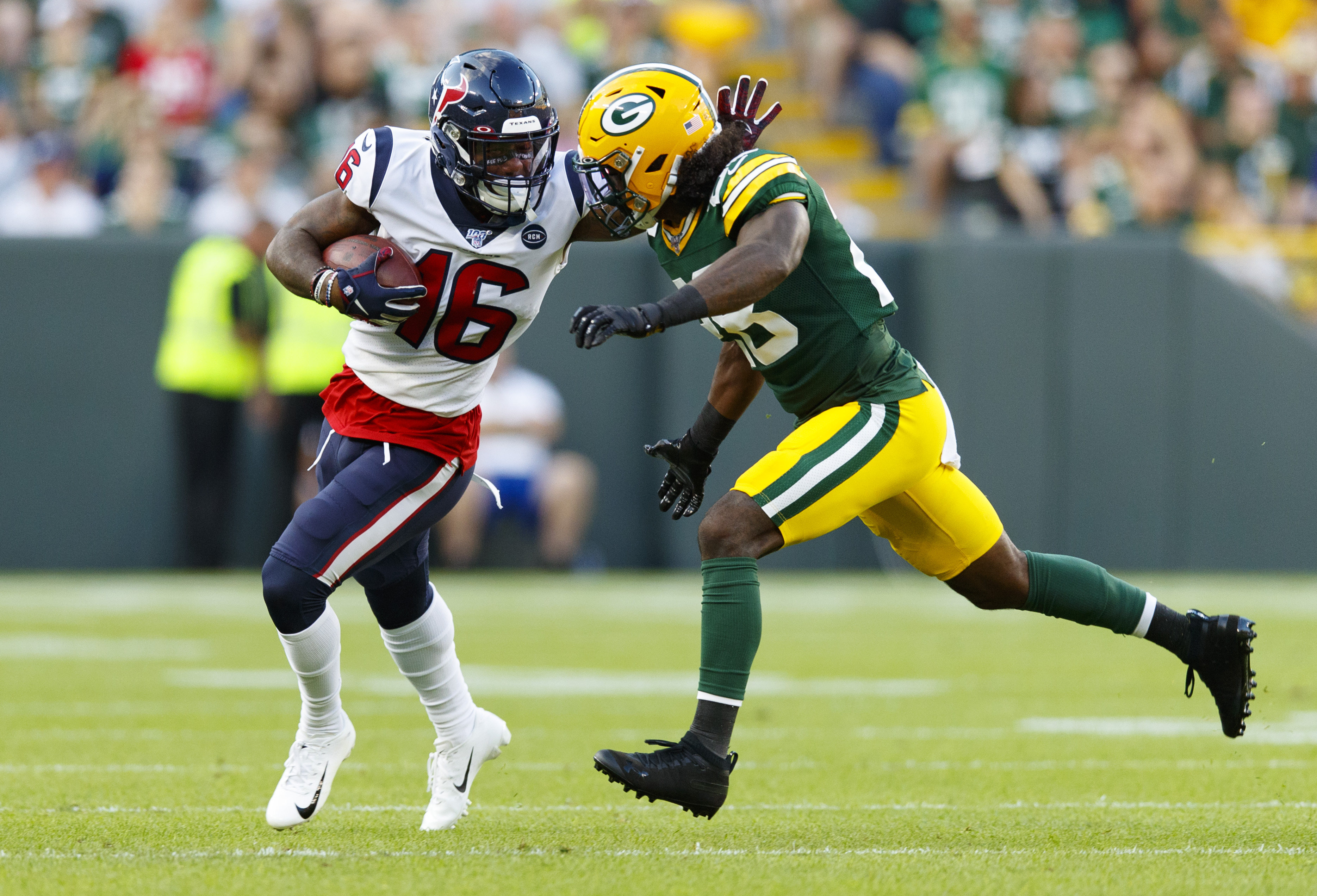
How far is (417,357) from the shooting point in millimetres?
4109

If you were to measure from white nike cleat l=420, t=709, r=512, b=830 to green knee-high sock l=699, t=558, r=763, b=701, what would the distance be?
654 mm

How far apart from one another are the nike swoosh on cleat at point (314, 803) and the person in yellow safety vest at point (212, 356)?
22.9 ft

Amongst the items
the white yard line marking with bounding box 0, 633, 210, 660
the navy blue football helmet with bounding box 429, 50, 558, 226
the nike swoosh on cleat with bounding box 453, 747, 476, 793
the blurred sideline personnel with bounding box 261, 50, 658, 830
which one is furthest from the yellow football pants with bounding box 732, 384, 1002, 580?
the white yard line marking with bounding box 0, 633, 210, 660

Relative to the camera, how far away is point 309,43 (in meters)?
11.6

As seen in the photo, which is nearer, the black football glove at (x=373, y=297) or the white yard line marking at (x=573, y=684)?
the black football glove at (x=373, y=297)

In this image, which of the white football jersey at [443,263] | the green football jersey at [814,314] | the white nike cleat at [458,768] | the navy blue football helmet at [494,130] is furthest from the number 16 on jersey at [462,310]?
the white nike cleat at [458,768]

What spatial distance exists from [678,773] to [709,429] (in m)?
1.01

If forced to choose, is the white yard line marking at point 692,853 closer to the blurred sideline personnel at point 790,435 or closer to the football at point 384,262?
the blurred sideline personnel at point 790,435

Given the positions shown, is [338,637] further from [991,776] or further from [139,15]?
[139,15]

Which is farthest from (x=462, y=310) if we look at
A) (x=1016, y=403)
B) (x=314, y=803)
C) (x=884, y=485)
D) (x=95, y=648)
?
(x=1016, y=403)

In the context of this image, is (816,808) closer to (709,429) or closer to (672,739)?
(709,429)

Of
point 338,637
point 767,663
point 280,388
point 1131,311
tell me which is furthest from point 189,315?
point 338,637

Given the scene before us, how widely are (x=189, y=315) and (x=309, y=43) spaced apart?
213 cm

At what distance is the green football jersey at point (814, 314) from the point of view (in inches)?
156
